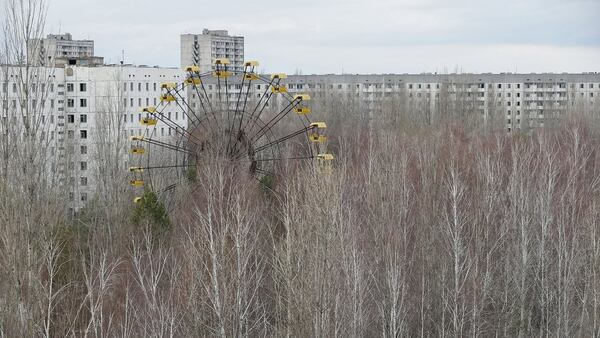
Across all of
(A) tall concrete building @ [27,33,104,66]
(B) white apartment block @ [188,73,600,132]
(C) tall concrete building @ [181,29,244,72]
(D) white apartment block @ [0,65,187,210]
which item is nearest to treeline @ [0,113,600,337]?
(A) tall concrete building @ [27,33,104,66]

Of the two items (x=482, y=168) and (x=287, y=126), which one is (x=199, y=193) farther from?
(x=287, y=126)

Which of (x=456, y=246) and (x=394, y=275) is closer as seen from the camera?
(x=394, y=275)

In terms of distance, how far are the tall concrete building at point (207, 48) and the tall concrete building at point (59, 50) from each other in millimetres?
6776

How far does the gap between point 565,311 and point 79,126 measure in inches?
1004

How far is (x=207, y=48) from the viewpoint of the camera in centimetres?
6669

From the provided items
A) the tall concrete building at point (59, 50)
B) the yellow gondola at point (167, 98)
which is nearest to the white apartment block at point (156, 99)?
the tall concrete building at point (59, 50)

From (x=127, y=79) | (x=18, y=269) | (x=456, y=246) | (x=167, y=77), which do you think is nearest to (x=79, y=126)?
(x=127, y=79)

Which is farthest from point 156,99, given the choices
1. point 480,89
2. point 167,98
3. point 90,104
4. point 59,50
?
point 480,89

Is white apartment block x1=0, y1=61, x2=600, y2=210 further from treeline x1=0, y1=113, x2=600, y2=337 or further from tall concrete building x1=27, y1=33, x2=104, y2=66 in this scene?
treeline x1=0, y1=113, x2=600, y2=337

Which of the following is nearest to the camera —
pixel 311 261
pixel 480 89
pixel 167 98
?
pixel 311 261

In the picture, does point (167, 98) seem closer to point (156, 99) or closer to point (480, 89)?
point (156, 99)

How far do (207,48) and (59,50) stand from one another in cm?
1220

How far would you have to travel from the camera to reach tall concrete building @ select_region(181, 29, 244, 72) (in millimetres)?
65312

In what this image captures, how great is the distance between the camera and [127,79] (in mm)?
41344
